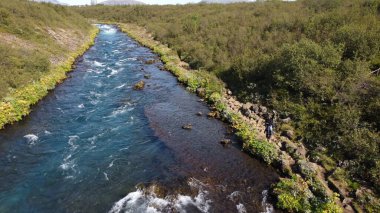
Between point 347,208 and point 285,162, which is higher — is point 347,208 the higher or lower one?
the lower one

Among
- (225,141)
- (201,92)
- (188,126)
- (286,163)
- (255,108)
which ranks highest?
(255,108)

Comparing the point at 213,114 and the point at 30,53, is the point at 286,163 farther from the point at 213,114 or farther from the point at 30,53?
the point at 30,53

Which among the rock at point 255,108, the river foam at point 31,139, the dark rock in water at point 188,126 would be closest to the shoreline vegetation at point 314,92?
the rock at point 255,108

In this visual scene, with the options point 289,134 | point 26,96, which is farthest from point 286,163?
point 26,96

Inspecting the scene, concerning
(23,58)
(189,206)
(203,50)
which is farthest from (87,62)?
(189,206)

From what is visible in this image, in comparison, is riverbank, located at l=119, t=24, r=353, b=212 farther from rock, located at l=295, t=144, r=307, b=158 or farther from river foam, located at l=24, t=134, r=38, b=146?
river foam, located at l=24, t=134, r=38, b=146

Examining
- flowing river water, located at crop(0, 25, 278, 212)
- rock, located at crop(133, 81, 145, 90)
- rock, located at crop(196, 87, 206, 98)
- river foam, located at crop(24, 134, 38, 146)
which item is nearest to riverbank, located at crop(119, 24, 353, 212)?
rock, located at crop(196, 87, 206, 98)
